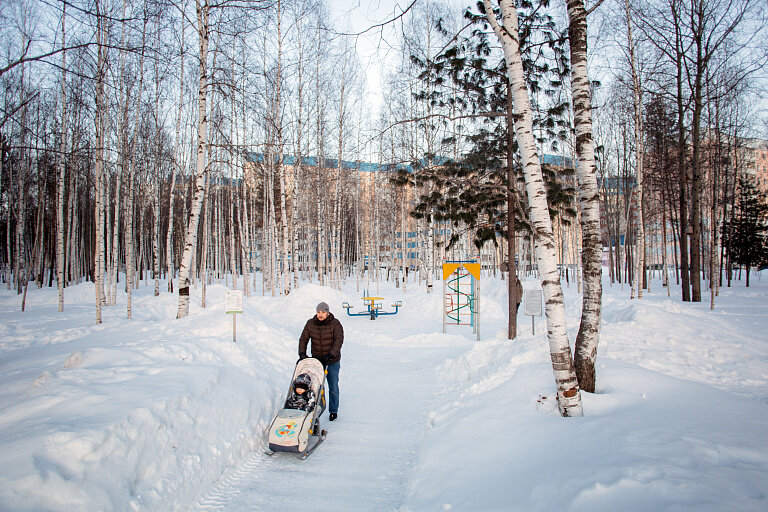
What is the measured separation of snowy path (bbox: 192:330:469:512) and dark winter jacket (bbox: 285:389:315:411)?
0.55m

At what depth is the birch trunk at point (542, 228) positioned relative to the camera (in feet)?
14.4

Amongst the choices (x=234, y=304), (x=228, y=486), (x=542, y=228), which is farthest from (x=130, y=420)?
(x=542, y=228)

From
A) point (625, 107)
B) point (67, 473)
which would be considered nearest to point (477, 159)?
point (67, 473)

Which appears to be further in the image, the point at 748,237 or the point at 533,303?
the point at 748,237

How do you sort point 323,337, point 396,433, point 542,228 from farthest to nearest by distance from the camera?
point 323,337 < point 396,433 < point 542,228

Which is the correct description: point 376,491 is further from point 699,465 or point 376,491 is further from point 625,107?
point 625,107

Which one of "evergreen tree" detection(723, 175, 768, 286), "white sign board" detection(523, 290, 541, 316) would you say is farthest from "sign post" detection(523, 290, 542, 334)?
"evergreen tree" detection(723, 175, 768, 286)

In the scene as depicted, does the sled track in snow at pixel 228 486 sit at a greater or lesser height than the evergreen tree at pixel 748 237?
lesser

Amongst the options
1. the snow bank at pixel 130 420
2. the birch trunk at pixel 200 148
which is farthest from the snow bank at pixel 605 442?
the birch trunk at pixel 200 148

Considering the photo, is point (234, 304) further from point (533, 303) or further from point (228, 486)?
point (533, 303)

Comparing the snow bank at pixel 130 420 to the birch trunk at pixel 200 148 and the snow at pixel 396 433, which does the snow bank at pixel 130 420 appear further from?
the birch trunk at pixel 200 148

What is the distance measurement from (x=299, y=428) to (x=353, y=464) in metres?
0.76

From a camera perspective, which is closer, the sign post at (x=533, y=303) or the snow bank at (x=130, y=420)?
the snow bank at (x=130, y=420)

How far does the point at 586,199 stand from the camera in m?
4.94
